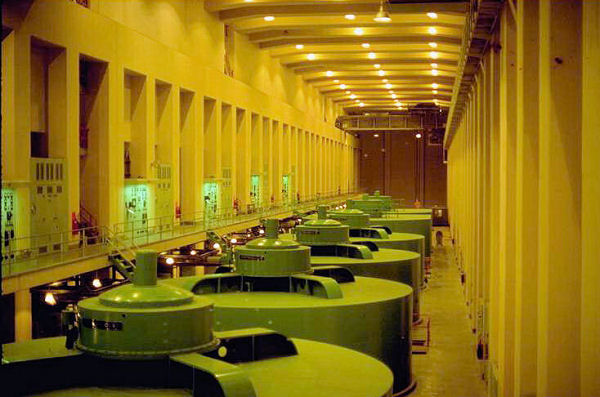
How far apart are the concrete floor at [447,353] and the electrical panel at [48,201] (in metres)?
9.65

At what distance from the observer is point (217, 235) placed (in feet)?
97.3

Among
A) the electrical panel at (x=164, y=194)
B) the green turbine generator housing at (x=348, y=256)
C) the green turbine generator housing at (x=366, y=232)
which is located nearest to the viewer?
the green turbine generator housing at (x=348, y=256)

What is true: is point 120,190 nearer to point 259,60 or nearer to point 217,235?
point 217,235

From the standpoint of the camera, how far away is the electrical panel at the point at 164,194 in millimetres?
30156

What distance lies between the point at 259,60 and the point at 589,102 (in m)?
39.4

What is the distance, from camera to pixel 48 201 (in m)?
22.0

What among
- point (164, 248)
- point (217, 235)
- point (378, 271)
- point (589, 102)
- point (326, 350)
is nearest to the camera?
point (589, 102)

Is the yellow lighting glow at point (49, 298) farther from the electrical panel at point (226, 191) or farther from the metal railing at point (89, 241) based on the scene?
the electrical panel at point (226, 191)

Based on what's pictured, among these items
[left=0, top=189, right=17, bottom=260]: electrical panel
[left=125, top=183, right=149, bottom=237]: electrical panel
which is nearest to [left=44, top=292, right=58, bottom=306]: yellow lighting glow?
[left=0, top=189, right=17, bottom=260]: electrical panel

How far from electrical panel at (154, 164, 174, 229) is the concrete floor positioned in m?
9.83

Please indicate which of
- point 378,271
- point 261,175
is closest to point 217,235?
point 378,271

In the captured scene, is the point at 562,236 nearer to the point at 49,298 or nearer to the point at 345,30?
the point at 49,298

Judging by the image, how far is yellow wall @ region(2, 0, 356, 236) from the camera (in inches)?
815

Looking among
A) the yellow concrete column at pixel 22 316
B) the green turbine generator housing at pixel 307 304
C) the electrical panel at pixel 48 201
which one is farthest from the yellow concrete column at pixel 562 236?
the electrical panel at pixel 48 201
